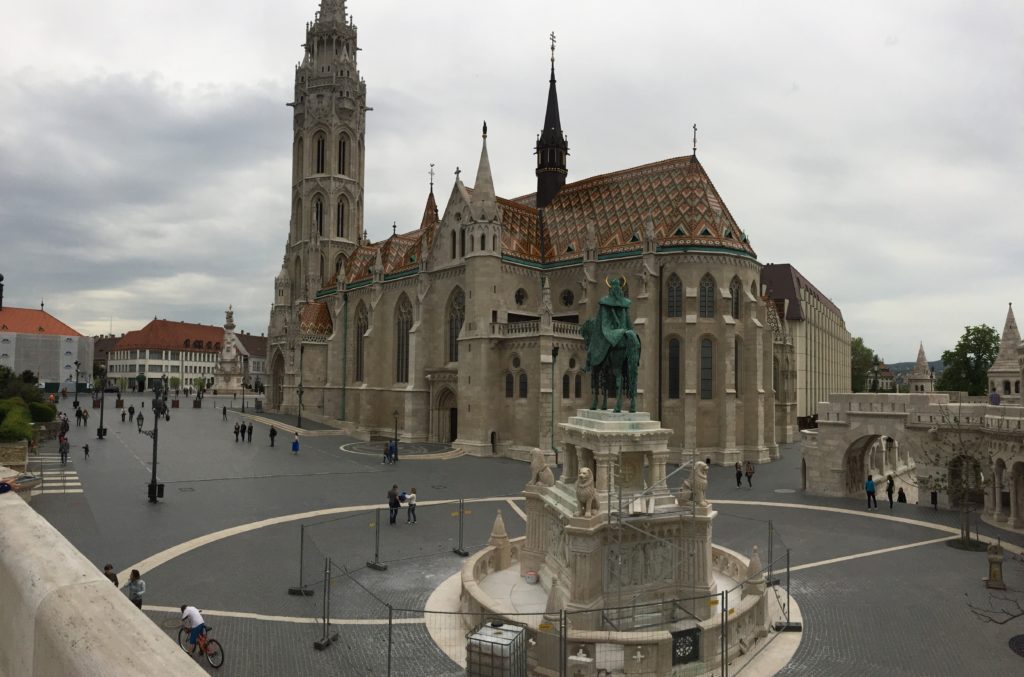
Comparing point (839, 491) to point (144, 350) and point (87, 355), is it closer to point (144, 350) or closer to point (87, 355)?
point (87, 355)

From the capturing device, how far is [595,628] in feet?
40.9

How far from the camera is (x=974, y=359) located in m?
59.1

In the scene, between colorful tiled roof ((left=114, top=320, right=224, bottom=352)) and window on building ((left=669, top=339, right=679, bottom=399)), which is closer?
window on building ((left=669, top=339, right=679, bottom=399))

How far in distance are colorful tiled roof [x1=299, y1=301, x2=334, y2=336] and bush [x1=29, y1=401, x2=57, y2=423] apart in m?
19.4

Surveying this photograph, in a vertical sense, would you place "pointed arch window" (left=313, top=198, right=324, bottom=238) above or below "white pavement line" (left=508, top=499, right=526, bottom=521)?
above

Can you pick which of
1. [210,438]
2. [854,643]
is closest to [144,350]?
[210,438]

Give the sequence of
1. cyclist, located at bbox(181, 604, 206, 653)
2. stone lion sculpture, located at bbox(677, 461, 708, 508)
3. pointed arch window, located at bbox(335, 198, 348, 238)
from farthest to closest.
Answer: pointed arch window, located at bbox(335, 198, 348, 238), stone lion sculpture, located at bbox(677, 461, 708, 508), cyclist, located at bbox(181, 604, 206, 653)

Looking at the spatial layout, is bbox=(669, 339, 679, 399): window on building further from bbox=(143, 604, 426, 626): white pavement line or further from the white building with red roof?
the white building with red roof

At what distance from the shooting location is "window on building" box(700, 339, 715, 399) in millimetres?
38719

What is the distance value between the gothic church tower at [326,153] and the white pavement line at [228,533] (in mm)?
39792

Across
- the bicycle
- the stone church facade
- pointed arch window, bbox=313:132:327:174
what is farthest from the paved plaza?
pointed arch window, bbox=313:132:327:174

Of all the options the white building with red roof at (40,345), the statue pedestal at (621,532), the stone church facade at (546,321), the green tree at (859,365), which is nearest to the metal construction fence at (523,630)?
the statue pedestal at (621,532)

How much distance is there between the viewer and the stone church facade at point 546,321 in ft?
126

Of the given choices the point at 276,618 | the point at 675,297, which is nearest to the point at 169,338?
the point at 675,297
